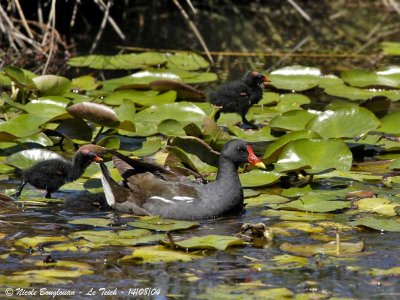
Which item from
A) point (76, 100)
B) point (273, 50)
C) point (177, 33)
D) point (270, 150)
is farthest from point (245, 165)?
point (177, 33)

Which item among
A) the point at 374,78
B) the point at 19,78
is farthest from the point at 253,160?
the point at 374,78

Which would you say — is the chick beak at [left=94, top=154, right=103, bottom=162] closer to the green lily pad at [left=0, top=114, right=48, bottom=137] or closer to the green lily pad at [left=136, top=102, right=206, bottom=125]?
the green lily pad at [left=0, top=114, right=48, bottom=137]

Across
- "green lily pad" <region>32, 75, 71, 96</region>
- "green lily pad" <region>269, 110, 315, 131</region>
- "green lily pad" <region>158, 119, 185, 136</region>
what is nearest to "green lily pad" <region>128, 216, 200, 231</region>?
"green lily pad" <region>158, 119, 185, 136</region>

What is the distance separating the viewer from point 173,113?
935 centimetres

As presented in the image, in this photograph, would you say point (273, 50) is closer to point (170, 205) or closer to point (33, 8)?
point (33, 8)

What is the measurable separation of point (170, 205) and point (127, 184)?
18.4 inches

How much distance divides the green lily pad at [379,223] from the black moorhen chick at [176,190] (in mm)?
919

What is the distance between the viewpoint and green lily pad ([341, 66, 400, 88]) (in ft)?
35.5

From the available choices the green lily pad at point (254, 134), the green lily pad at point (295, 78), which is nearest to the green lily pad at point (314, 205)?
the green lily pad at point (254, 134)

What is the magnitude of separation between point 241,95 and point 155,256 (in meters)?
3.80

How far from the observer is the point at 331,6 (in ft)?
62.0

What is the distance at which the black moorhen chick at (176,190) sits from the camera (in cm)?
712

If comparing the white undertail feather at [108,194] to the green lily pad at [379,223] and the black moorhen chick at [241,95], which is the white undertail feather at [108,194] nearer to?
the green lily pad at [379,223]

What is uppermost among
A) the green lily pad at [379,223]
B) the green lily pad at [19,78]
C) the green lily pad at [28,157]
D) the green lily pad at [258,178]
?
the green lily pad at [19,78]
